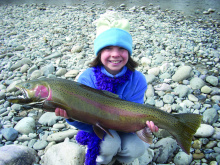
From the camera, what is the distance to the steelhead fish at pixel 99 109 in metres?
1.99

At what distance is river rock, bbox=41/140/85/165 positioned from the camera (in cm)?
249

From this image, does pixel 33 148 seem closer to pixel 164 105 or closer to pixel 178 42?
pixel 164 105

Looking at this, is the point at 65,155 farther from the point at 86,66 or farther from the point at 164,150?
the point at 86,66

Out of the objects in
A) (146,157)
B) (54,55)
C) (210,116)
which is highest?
(54,55)

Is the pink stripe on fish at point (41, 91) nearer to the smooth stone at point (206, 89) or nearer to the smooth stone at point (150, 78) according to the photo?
the smooth stone at point (150, 78)

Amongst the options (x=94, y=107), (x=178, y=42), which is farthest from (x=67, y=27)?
(x=94, y=107)

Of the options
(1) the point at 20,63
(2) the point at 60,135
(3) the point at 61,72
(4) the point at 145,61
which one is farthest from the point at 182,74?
(1) the point at 20,63

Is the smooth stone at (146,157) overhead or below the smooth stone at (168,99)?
below

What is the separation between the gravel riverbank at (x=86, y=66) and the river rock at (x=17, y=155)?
0.01m

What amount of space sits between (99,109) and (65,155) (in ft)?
3.19

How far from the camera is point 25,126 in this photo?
323 cm

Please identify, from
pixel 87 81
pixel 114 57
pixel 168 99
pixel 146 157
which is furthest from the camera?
pixel 168 99

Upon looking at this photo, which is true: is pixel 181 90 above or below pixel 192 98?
above

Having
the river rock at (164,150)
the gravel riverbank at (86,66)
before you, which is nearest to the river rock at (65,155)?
the gravel riverbank at (86,66)
